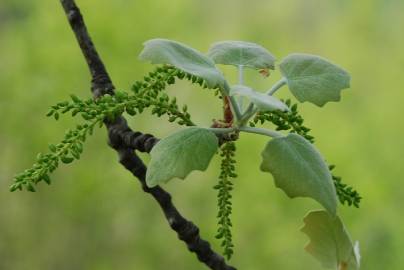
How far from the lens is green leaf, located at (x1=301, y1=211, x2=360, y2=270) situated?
40 centimetres

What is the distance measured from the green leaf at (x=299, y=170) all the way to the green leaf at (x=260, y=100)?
0.02m

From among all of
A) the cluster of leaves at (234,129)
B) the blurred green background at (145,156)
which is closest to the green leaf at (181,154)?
the cluster of leaves at (234,129)

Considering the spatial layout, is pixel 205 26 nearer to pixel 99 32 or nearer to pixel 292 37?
pixel 292 37

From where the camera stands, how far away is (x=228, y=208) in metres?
0.39

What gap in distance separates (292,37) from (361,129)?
1.93ft

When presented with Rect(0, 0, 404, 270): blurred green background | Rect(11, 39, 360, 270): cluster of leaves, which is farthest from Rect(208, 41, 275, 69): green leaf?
Rect(0, 0, 404, 270): blurred green background

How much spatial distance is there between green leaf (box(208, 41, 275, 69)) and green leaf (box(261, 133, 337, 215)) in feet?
0.21

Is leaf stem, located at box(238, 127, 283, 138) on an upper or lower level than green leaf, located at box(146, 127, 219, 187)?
lower

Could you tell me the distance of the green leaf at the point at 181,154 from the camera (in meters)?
0.34

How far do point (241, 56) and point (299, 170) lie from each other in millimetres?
91

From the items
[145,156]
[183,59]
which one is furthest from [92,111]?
[145,156]

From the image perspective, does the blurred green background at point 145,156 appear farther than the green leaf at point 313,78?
Yes

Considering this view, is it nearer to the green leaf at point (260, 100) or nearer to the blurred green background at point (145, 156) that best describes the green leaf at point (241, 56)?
the green leaf at point (260, 100)

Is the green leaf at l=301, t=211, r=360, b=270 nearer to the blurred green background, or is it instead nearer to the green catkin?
the green catkin
